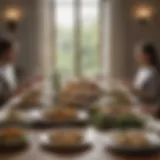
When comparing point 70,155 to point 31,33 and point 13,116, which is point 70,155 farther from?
point 31,33

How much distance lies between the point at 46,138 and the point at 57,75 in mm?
1279

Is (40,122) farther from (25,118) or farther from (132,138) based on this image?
(132,138)

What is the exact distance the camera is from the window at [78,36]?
8.02 metres

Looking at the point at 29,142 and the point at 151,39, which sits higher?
the point at 151,39

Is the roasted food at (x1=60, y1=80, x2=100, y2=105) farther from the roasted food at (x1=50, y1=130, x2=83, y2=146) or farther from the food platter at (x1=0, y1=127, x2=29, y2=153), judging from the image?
the food platter at (x1=0, y1=127, x2=29, y2=153)

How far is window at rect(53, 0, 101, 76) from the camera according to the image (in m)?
8.02

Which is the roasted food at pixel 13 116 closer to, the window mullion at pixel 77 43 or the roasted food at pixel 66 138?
the roasted food at pixel 66 138

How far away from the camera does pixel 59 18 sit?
314 inches

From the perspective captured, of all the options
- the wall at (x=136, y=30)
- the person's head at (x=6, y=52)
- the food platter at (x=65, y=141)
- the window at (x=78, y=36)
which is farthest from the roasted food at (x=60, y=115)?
the window at (x=78, y=36)

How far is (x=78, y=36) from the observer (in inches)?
319

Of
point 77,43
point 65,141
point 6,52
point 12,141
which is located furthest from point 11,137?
point 77,43

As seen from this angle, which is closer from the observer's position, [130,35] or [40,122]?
[40,122]

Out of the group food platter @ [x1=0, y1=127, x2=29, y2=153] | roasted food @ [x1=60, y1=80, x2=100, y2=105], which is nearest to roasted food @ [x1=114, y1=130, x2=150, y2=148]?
food platter @ [x1=0, y1=127, x2=29, y2=153]

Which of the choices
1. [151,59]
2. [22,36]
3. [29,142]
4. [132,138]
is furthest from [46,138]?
[22,36]
